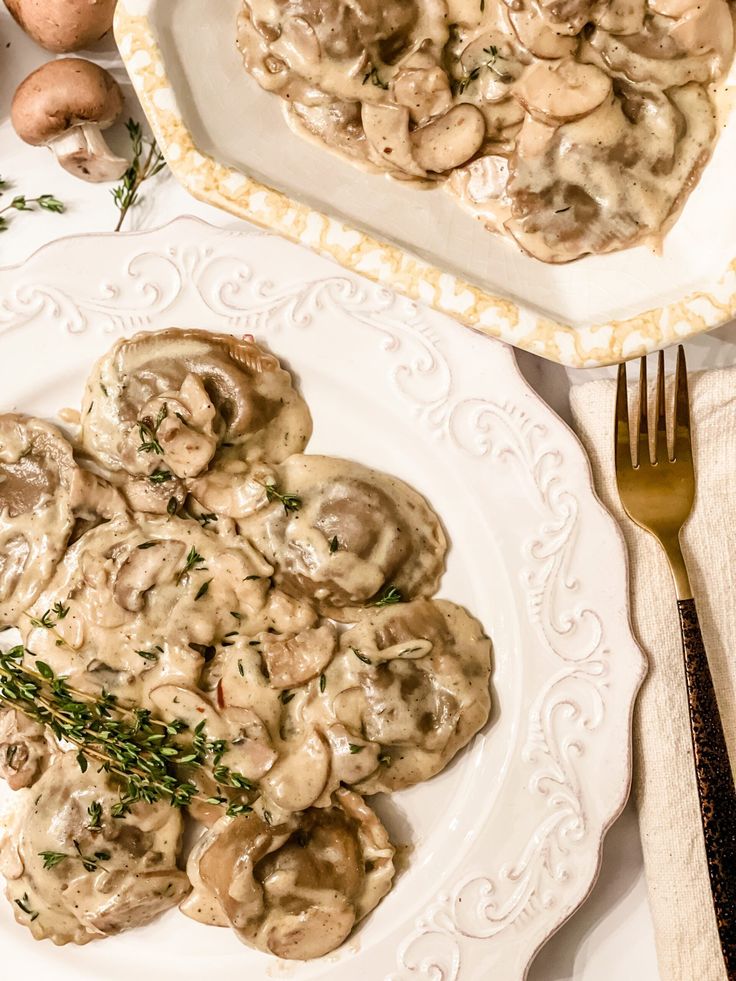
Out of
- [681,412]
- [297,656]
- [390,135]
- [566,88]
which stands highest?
[566,88]

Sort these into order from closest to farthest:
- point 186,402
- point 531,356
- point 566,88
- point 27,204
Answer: point 566,88
point 186,402
point 531,356
point 27,204

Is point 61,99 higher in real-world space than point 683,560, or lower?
higher

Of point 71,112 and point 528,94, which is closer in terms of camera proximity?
point 528,94

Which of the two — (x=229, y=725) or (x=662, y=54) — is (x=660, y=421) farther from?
(x=229, y=725)

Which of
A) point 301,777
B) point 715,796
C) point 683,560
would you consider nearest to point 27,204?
point 301,777

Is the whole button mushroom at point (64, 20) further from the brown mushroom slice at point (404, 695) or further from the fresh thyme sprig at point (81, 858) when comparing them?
the fresh thyme sprig at point (81, 858)

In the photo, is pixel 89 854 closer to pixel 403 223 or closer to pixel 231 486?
pixel 231 486

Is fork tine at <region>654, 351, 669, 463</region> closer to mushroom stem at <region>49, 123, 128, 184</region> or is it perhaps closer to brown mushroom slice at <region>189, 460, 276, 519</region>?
brown mushroom slice at <region>189, 460, 276, 519</region>

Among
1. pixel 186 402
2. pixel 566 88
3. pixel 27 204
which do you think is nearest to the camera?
pixel 566 88
